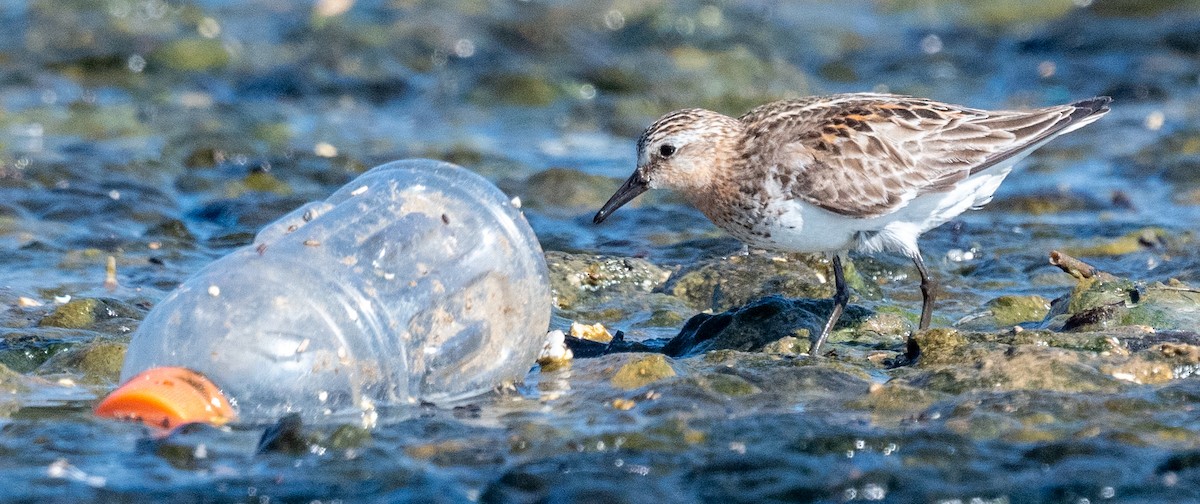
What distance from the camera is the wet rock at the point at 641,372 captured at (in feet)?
19.9

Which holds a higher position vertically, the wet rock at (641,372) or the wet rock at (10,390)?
the wet rock at (10,390)

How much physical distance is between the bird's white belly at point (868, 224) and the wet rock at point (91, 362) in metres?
3.29

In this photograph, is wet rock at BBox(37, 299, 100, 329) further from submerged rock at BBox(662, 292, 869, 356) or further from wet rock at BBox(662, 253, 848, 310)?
wet rock at BBox(662, 253, 848, 310)

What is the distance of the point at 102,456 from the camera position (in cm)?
515

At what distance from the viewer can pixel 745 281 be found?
313 inches

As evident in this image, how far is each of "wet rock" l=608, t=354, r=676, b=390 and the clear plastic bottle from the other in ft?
1.30

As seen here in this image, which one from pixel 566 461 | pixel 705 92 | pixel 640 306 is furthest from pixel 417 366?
pixel 705 92

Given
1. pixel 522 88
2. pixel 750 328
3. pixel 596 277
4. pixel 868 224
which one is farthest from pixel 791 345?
pixel 522 88

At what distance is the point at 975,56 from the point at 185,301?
11785 millimetres

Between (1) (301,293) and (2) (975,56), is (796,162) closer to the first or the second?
(1) (301,293)

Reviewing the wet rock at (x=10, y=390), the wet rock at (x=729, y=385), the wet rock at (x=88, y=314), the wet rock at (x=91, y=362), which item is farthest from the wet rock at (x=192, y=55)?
the wet rock at (x=729, y=385)

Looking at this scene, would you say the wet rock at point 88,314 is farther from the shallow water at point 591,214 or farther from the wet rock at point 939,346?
the wet rock at point 939,346

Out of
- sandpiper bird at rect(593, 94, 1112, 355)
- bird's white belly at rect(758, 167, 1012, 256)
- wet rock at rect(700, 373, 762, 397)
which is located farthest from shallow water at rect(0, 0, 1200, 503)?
sandpiper bird at rect(593, 94, 1112, 355)

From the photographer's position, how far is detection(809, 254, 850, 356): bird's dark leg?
6879mm
